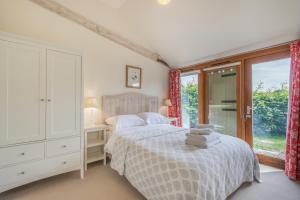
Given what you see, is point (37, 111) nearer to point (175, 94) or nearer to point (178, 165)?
point (178, 165)

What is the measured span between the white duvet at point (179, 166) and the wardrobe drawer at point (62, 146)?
0.58 metres

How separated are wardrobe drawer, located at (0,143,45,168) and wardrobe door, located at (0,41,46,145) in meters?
0.09

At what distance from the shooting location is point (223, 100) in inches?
150

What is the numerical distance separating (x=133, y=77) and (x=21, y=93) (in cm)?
240

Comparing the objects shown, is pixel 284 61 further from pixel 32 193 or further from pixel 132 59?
pixel 32 193

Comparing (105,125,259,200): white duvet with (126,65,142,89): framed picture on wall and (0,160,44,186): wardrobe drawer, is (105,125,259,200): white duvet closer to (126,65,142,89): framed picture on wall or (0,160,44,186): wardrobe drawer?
(0,160,44,186): wardrobe drawer

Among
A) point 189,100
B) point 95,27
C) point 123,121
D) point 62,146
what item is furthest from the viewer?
point 189,100

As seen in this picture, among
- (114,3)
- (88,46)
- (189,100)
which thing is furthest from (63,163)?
(189,100)

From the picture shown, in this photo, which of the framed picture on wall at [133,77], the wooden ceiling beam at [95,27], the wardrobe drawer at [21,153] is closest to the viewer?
the wardrobe drawer at [21,153]

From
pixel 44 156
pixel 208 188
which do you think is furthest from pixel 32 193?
pixel 208 188

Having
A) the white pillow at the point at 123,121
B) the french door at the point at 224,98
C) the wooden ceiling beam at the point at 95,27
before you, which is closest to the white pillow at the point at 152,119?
the white pillow at the point at 123,121

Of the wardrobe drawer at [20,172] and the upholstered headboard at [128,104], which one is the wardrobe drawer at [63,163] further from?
the upholstered headboard at [128,104]

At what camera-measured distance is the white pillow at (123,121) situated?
3.11 meters

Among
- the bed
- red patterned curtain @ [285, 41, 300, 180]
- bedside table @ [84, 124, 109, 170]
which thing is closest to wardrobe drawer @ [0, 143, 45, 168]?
bedside table @ [84, 124, 109, 170]
